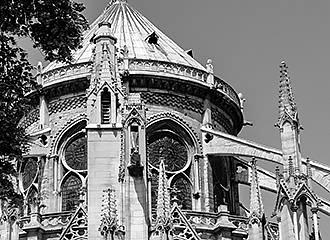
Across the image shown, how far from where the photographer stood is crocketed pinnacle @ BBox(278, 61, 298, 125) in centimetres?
3216

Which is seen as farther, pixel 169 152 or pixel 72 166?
pixel 169 152

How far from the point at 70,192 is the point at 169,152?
453 centimetres

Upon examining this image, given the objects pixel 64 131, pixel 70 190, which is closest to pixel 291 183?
pixel 70 190

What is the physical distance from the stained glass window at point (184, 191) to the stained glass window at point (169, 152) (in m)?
0.58

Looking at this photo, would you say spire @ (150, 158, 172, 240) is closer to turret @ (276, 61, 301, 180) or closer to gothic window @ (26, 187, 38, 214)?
turret @ (276, 61, 301, 180)

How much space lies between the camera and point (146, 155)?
29266mm

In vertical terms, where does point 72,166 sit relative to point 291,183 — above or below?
above

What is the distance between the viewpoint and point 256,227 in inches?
1197

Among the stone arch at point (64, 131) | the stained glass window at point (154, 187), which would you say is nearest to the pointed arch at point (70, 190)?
the stone arch at point (64, 131)

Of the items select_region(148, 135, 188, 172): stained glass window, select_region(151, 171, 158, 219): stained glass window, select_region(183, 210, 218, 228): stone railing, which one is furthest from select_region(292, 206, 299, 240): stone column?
select_region(148, 135, 188, 172): stained glass window

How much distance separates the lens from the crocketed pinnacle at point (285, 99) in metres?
32.2

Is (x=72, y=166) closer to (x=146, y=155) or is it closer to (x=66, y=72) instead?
(x=66, y=72)

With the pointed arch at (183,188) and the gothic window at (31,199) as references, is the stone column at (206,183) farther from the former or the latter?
the gothic window at (31,199)

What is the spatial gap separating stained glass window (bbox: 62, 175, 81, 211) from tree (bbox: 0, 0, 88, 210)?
22071 mm
